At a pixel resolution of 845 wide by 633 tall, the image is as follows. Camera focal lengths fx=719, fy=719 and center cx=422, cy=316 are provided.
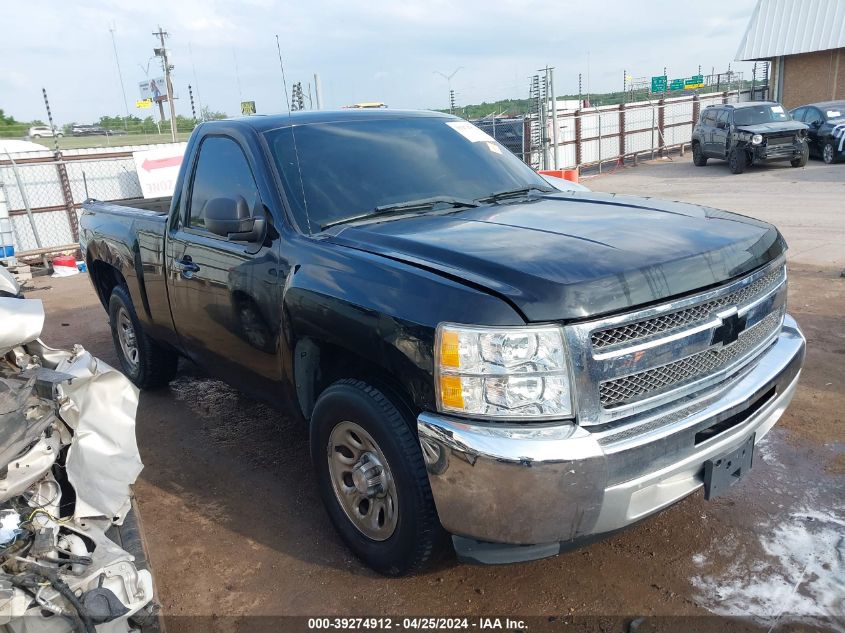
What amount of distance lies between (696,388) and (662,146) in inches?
948

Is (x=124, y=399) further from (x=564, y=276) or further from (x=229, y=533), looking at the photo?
(x=564, y=276)

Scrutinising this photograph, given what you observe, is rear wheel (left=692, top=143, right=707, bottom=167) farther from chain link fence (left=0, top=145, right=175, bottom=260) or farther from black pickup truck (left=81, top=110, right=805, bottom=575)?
black pickup truck (left=81, top=110, right=805, bottom=575)

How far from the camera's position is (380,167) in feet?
12.3

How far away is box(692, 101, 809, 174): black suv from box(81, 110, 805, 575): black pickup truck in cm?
1576

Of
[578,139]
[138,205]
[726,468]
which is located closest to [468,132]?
[726,468]

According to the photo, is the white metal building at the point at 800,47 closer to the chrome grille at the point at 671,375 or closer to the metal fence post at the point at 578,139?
the metal fence post at the point at 578,139

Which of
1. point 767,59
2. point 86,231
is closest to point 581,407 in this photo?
point 86,231

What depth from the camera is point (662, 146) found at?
24.8m

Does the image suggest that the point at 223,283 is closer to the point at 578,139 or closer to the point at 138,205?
the point at 138,205

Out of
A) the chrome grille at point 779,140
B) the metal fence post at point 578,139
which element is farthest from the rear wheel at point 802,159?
the metal fence post at point 578,139

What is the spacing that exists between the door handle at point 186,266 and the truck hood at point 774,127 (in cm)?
1682

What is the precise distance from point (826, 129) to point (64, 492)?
20031mm

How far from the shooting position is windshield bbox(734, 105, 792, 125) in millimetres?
18172

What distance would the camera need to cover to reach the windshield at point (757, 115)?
1817 cm
